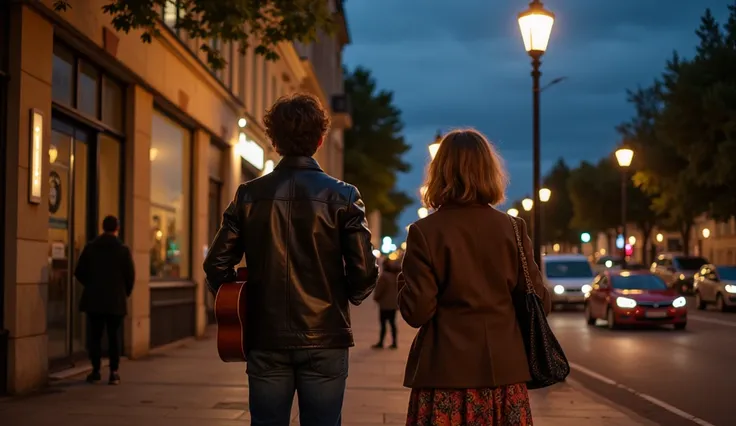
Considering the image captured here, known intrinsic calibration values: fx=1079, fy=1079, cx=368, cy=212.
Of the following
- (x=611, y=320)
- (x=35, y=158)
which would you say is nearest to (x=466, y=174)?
(x=35, y=158)

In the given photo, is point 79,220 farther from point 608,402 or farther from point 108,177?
point 608,402

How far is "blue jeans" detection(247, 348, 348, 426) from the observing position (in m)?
4.30

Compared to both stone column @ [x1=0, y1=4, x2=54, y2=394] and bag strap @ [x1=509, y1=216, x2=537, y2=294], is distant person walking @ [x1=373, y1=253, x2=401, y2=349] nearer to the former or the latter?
stone column @ [x1=0, y1=4, x2=54, y2=394]

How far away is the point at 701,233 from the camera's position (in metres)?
76.8

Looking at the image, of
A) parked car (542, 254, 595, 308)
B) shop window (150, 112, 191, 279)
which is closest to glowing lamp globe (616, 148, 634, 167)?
parked car (542, 254, 595, 308)

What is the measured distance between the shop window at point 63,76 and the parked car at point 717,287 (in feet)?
75.9

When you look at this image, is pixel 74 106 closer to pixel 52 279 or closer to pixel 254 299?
pixel 52 279

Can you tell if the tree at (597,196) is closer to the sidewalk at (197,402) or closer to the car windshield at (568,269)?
the car windshield at (568,269)

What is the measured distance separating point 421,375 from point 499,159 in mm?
935

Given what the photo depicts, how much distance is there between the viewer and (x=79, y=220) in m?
13.4

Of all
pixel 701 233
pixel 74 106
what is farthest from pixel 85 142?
pixel 701 233

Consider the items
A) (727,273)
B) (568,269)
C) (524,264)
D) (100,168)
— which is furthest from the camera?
(568,269)

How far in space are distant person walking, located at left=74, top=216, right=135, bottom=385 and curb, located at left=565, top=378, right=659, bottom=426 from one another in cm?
501

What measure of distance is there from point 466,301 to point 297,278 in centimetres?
68
